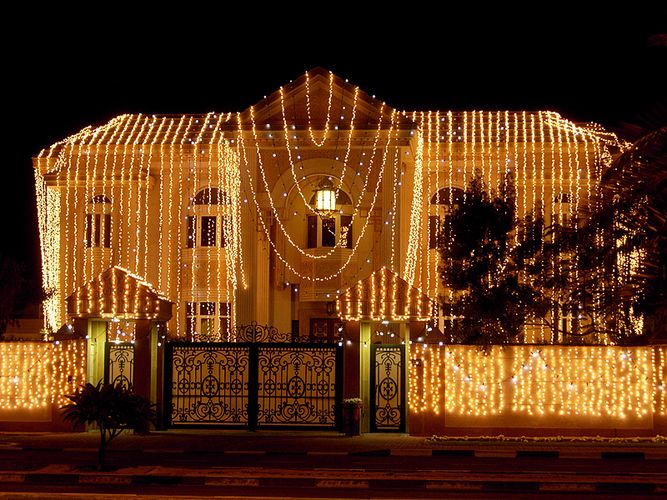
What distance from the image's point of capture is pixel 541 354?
17.6 m

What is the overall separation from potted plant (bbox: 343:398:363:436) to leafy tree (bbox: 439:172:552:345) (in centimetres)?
280

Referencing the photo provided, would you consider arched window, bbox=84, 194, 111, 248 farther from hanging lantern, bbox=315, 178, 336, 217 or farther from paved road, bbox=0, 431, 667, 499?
paved road, bbox=0, 431, 667, 499

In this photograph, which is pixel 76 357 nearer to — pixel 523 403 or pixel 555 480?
pixel 523 403

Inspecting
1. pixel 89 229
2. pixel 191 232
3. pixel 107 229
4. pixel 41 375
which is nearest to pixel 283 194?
pixel 191 232

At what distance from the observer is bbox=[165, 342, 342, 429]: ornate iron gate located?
18.5 metres

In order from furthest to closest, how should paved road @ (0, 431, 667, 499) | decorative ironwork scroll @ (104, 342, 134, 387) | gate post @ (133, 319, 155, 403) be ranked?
decorative ironwork scroll @ (104, 342, 134, 387)
gate post @ (133, 319, 155, 403)
paved road @ (0, 431, 667, 499)

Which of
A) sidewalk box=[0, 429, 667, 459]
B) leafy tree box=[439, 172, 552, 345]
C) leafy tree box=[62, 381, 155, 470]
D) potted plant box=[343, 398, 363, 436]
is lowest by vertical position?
sidewalk box=[0, 429, 667, 459]

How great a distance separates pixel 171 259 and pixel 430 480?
1879 cm

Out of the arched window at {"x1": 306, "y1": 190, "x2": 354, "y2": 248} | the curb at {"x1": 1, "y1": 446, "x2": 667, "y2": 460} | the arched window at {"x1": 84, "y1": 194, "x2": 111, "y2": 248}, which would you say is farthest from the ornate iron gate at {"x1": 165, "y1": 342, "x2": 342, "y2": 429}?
the arched window at {"x1": 84, "y1": 194, "x2": 111, "y2": 248}

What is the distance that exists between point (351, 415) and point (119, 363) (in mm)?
4657

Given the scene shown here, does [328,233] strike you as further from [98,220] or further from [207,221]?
[98,220]

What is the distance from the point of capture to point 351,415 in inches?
698

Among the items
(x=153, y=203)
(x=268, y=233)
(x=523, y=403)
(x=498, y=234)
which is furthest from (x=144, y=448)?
(x=153, y=203)

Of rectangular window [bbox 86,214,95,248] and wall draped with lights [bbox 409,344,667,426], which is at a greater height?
rectangular window [bbox 86,214,95,248]
